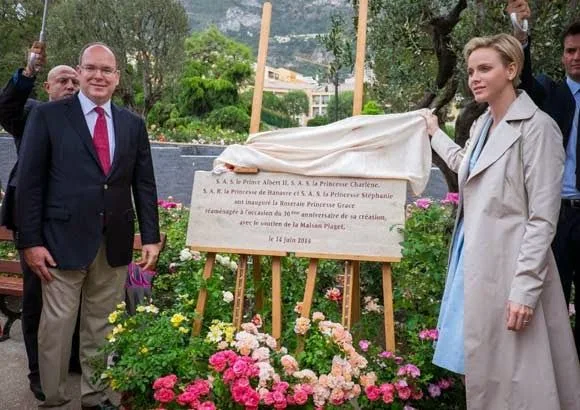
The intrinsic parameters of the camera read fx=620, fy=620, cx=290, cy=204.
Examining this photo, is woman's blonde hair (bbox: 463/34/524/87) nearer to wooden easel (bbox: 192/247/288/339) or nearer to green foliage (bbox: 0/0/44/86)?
wooden easel (bbox: 192/247/288/339)

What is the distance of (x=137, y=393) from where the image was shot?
116 inches

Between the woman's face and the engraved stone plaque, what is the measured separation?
0.80 m

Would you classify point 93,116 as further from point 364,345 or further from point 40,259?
point 364,345

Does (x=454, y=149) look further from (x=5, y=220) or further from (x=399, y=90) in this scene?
(x=5, y=220)

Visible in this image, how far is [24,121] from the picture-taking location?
3658 millimetres

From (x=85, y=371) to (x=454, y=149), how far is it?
2267mm

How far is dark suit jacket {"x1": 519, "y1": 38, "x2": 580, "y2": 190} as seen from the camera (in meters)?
2.92

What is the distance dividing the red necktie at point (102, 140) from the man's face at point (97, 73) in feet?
0.26

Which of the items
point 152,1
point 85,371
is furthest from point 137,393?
point 152,1

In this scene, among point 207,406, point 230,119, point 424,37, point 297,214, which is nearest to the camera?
point 207,406

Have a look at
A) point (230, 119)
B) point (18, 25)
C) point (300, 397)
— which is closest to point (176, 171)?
point (300, 397)

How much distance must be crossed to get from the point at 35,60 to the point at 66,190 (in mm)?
771

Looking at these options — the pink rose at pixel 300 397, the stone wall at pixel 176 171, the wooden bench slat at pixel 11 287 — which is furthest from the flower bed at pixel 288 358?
the stone wall at pixel 176 171

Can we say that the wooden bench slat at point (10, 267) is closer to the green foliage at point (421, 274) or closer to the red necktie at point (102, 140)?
the red necktie at point (102, 140)
